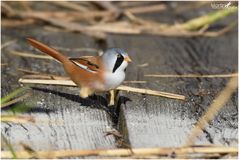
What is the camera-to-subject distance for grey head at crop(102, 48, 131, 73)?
3.23 metres

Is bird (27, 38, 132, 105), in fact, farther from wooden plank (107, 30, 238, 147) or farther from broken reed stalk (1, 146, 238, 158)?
broken reed stalk (1, 146, 238, 158)

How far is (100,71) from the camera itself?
10.7ft

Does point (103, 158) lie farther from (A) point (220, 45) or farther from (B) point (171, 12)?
(B) point (171, 12)

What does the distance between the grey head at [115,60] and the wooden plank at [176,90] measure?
0.52 feet

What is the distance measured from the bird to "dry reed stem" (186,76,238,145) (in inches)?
18.0

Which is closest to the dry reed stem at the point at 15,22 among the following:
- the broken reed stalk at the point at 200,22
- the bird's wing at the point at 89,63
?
the broken reed stalk at the point at 200,22

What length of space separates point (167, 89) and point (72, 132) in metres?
0.83

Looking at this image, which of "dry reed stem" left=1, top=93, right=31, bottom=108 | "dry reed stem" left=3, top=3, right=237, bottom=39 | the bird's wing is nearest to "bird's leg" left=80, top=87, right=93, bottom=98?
the bird's wing

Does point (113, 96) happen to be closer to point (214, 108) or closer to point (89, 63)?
point (89, 63)

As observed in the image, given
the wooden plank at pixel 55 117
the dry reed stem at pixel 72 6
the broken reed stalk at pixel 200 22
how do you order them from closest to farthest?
1. the wooden plank at pixel 55 117
2. the broken reed stalk at pixel 200 22
3. the dry reed stem at pixel 72 6

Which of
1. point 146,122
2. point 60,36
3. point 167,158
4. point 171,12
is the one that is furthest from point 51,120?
point 171,12

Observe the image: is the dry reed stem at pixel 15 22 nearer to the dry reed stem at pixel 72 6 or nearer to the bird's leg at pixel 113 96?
the dry reed stem at pixel 72 6

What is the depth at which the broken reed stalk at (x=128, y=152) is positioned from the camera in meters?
2.53

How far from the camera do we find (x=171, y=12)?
527 cm
